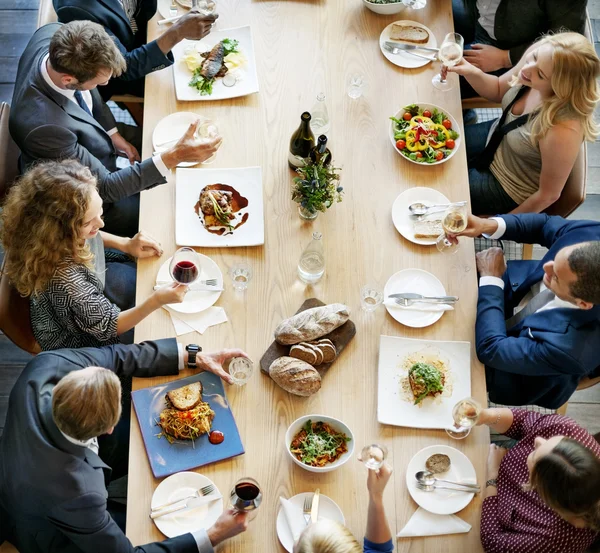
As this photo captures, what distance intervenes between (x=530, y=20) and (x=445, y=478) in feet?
7.21

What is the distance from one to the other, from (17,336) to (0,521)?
2.12ft

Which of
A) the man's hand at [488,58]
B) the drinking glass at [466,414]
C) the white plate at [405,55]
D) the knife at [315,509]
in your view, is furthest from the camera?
the man's hand at [488,58]

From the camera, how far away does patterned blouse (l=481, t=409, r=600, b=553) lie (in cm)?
194

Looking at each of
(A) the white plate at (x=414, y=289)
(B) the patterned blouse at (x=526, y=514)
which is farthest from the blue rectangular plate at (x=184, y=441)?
(B) the patterned blouse at (x=526, y=514)

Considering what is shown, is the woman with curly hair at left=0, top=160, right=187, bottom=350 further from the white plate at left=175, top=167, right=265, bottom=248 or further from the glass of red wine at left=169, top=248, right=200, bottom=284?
the white plate at left=175, top=167, right=265, bottom=248

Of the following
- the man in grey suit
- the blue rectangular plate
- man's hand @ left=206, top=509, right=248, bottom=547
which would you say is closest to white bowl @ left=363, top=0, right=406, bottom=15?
the man in grey suit

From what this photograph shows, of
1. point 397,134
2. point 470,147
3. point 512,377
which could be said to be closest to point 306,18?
point 397,134

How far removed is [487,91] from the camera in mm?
2980

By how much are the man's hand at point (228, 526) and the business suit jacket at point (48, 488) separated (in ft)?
0.20

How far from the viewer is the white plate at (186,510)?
1.94 meters

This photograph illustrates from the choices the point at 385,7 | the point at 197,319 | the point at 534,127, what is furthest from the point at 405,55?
the point at 197,319

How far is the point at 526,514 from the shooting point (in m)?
2.02

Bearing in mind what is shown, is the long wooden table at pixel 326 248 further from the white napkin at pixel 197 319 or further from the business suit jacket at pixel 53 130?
the business suit jacket at pixel 53 130

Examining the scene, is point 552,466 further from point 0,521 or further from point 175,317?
point 0,521
